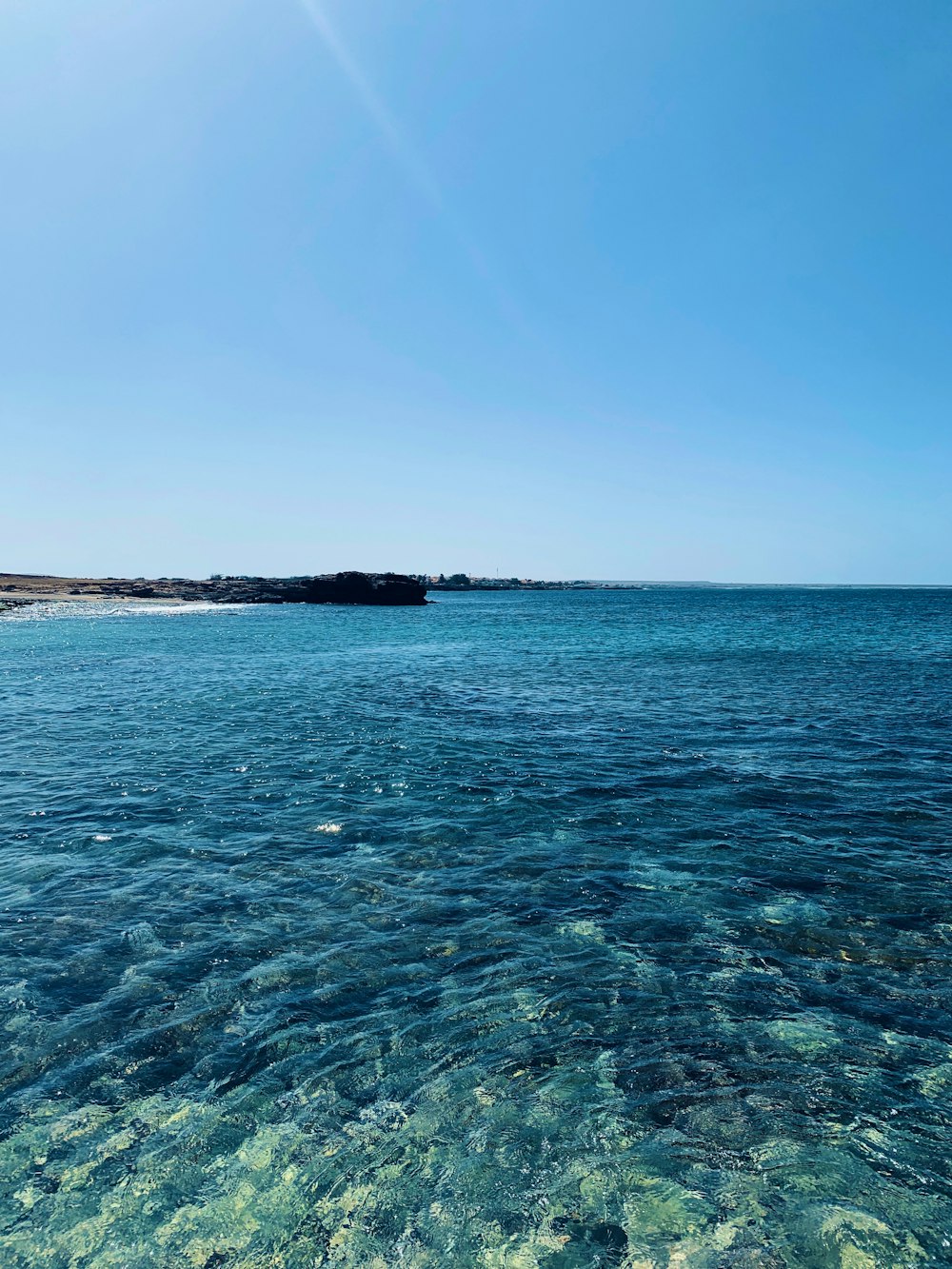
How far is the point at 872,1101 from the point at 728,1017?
1.85 m

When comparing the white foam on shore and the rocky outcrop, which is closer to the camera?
the white foam on shore

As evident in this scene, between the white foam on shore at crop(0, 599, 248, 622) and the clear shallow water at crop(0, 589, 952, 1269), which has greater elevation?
the white foam on shore at crop(0, 599, 248, 622)

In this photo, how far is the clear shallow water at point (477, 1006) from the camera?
19.6 ft

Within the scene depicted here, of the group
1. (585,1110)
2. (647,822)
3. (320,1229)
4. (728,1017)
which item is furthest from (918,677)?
(320,1229)

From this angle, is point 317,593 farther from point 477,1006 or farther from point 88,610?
point 477,1006

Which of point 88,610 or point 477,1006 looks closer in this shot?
point 477,1006

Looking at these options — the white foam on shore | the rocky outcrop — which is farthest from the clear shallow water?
the rocky outcrop

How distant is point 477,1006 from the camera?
9.08 m

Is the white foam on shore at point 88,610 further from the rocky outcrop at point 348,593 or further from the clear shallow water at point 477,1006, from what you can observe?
the clear shallow water at point 477,1006

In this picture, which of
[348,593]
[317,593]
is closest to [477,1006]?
[348,593]

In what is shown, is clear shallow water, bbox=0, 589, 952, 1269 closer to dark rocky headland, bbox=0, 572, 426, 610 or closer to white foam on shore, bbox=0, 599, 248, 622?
white foam on shore, bbox=0, 599, 248, 622

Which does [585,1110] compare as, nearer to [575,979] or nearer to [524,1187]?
[524,1187]

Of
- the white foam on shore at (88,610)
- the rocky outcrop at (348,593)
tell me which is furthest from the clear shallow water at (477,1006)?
the rocky outcrop at (348,593)

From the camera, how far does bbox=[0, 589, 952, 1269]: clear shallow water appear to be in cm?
597
